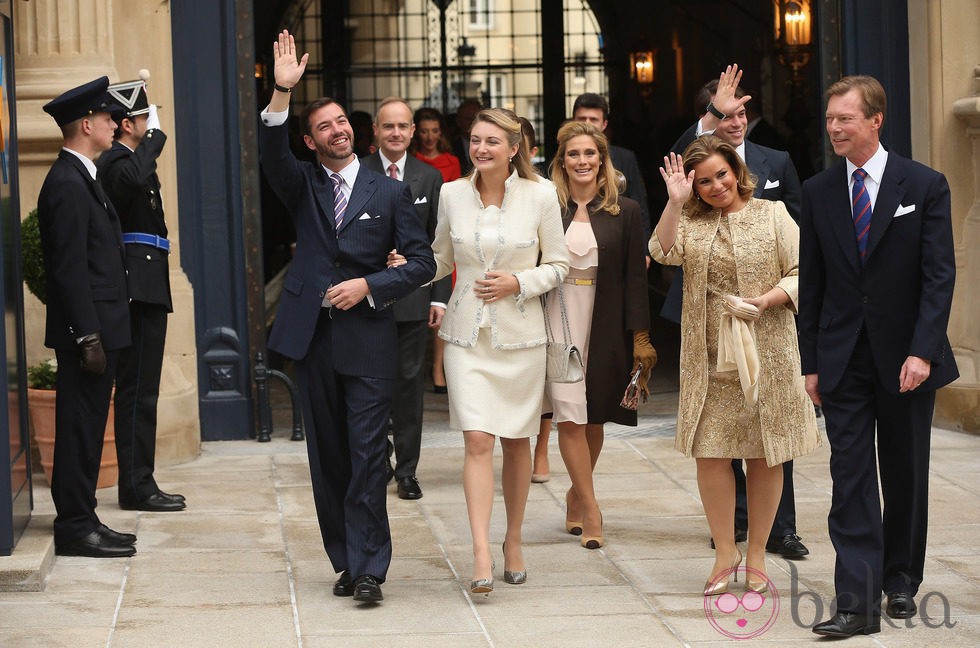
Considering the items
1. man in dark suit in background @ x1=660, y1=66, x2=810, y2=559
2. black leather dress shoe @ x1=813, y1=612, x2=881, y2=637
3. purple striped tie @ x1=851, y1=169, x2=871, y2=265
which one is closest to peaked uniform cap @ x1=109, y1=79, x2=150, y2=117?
man in dark suit in background @ x1=660, y1=66, x2=810, y2=559

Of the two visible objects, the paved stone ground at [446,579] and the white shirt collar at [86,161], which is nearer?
the paved stone ground at [446,579]

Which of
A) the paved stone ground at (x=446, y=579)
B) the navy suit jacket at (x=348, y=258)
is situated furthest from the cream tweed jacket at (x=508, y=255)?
the paved stone ground at (x=446, y=579)

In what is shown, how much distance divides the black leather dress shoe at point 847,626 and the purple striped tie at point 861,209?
3.92 ft

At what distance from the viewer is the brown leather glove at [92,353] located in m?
6.45

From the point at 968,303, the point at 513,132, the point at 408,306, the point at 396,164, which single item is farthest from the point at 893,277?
the point at 968,303

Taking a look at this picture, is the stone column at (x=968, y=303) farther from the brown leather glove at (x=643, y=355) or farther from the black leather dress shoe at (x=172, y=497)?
the black leather dress shoe at (x=172, y=497)

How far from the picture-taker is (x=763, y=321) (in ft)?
19.5

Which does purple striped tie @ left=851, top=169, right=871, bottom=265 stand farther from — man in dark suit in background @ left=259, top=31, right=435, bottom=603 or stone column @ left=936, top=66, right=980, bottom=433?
stone column @ left=936, top=66, right=980, bottom=433

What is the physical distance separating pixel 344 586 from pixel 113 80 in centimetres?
372

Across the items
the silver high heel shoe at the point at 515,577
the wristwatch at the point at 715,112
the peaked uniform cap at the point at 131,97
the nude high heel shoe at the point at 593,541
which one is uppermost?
the peaked uniform cap at the point at 131,97

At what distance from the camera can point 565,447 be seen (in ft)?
22.0

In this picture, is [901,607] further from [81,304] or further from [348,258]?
[81,304]

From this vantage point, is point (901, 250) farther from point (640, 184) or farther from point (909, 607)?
point (640, 184)

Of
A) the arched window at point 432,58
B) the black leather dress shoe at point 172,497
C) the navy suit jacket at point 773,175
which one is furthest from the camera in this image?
the arched window at point 432,58
